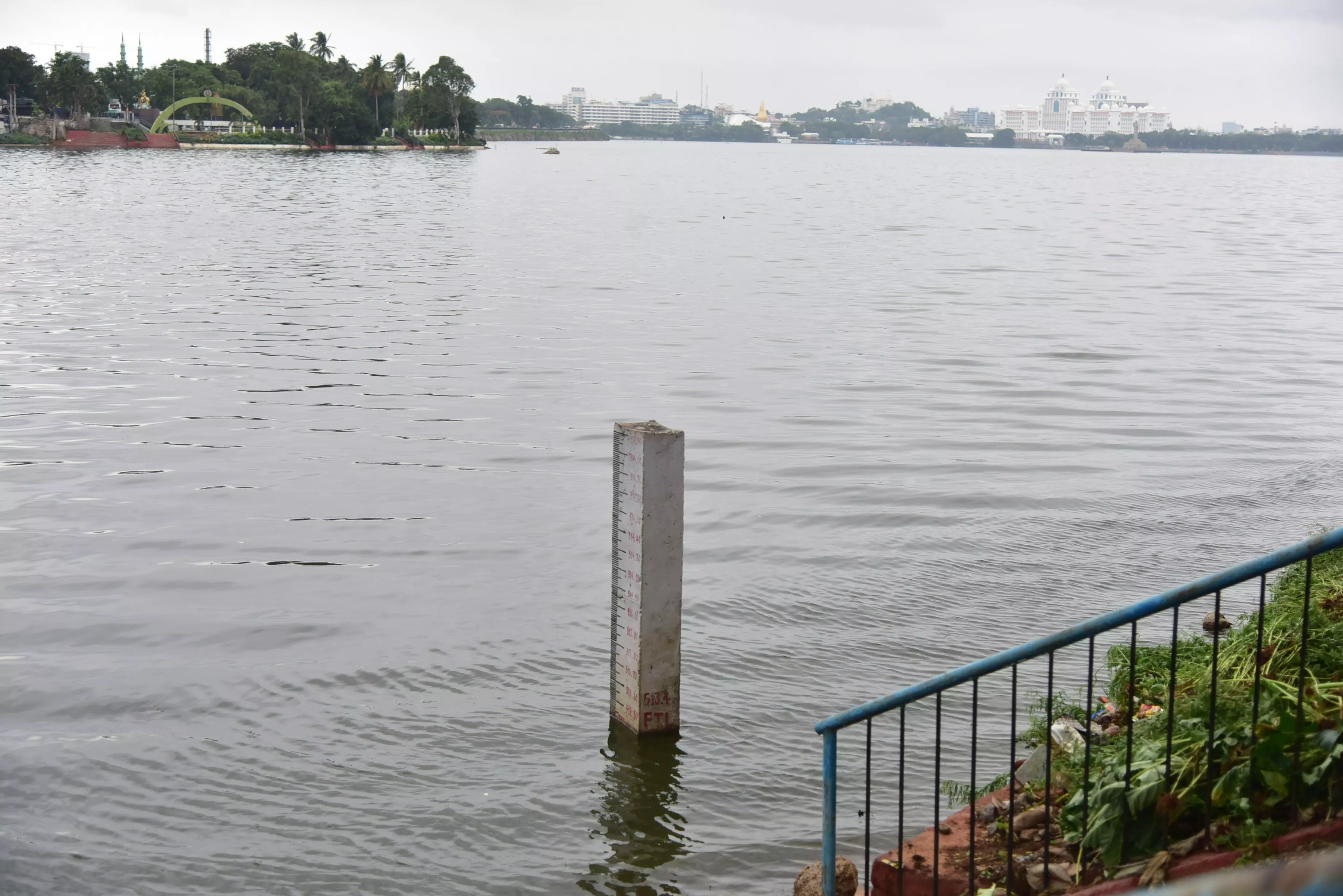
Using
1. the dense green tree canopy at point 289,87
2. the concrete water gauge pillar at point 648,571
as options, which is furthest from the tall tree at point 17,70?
the concrete water gauge pillar at point 648,571

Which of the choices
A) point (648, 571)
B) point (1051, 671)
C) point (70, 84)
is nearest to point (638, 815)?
point (648, 571)

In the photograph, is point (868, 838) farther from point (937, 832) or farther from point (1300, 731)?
point (1300, 731)

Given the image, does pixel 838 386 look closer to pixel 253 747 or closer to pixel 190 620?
pixel 190 620

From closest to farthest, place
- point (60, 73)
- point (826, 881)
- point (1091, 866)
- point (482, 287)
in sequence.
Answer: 1. point (1091, 866)
2. point (826, 881)
3. point (482, 287)
4. point (60, 73)

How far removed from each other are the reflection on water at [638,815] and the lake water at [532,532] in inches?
0.8

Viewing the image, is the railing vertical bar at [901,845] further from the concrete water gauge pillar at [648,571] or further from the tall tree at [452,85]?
the tall tree at [452,85]

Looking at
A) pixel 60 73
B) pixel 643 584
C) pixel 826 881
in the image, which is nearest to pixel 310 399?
pixel 643 584

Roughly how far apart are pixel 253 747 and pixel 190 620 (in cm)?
231

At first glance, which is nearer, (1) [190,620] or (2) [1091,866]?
(2) [1091,866]

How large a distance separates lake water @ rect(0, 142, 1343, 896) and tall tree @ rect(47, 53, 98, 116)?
410 ft

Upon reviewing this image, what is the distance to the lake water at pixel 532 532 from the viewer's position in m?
6.76

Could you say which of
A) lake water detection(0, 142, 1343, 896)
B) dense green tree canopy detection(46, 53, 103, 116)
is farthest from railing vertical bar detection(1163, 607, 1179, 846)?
dense green tree canopy detection(46, 53, 103, 116)

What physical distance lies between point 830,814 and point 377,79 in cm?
17426

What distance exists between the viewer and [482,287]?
99.7 ft
